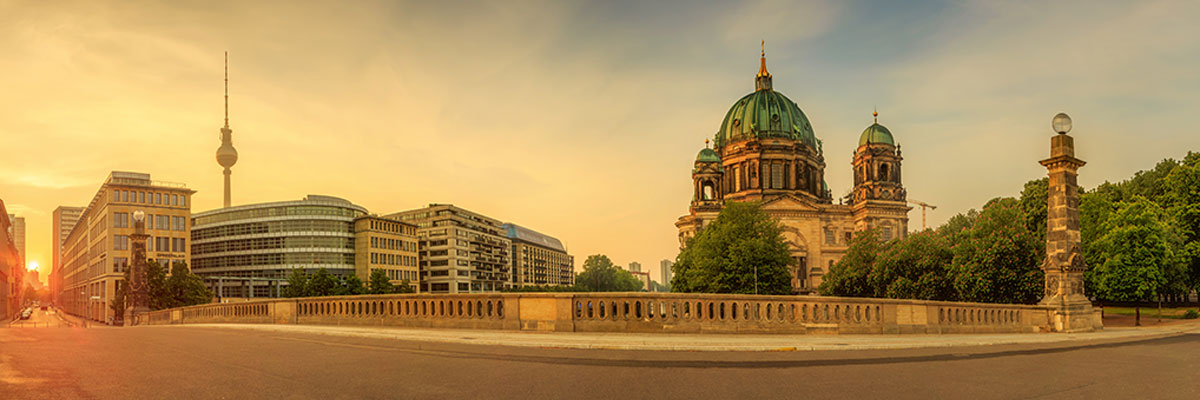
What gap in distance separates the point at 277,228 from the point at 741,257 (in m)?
79.0

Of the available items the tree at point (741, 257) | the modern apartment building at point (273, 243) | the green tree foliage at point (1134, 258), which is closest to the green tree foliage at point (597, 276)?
the modern apartment building at point (273, 243)

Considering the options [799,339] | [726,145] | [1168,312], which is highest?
[726,145]

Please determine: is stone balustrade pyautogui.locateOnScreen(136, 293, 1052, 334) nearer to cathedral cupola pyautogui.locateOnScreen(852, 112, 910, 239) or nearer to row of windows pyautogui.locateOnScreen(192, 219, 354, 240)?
cathedral cupola pyautogui.locateOnScreen(852, 112, 910, 239)

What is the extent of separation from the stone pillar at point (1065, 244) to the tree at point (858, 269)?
20908 millimetres

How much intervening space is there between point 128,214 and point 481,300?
104077mm

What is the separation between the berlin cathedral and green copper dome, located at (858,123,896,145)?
0.16 m

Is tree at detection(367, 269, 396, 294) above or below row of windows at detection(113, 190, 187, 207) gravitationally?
below

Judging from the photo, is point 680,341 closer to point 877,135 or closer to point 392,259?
point 877,135

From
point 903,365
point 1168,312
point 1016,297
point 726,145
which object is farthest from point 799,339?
point 726,145

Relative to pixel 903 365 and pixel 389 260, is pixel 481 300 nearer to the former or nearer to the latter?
pixel 903 365

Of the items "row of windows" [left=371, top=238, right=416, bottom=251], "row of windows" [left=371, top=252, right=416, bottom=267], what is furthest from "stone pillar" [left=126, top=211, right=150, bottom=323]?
"row of windows" [left=371, top=252, right=416, bottom=267]

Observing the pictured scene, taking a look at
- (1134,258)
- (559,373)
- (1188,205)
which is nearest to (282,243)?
(1134,258)

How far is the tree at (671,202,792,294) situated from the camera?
6384 cm

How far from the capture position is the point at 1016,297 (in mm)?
34844
